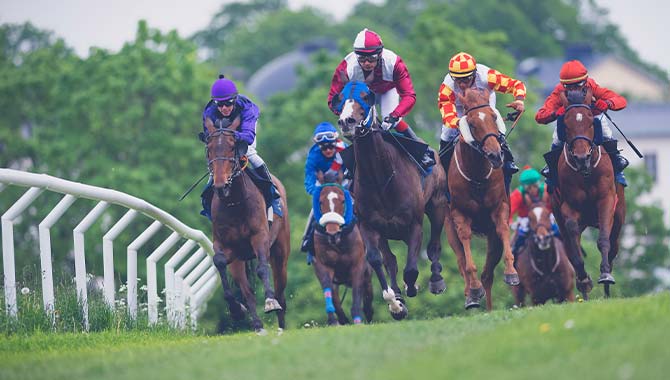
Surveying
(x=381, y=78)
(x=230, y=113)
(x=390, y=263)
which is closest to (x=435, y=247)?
(x=390, y=263)

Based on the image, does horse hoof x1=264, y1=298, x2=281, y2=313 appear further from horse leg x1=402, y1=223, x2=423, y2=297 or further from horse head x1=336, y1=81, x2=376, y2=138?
horse head x1=336, y1=81, x2=376, y2=138

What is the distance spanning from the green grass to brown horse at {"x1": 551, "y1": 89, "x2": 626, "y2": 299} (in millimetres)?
3495

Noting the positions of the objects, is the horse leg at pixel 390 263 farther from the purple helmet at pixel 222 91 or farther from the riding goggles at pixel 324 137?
the riding goggles at pixel 324 137

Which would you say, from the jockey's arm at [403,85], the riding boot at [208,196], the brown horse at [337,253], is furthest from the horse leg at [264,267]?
the jockey's arm at [403,85]

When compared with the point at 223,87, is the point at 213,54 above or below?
above

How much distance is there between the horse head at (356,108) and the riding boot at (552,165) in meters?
2.83

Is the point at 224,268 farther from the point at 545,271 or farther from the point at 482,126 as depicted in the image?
the point at 545,271

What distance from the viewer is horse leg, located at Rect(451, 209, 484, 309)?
1520 centimetres

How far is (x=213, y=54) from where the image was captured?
102 m

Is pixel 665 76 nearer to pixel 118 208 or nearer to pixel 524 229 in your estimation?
pixel 118 208

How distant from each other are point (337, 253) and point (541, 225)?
10.7ft

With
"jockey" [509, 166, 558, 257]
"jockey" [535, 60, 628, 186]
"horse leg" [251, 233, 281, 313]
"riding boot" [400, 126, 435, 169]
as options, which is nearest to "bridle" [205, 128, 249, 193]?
"horse leg" [251, 233, 281, 313]

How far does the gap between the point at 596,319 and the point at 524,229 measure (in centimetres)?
1001

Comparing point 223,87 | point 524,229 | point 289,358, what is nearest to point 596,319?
point 289,358
